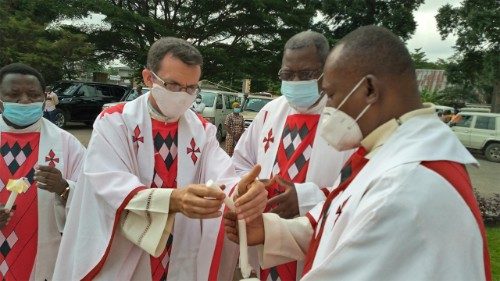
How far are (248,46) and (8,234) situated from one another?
2364 centimetres

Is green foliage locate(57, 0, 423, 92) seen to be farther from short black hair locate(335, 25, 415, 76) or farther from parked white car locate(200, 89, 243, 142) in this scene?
short black hair locate(335, 25, 415, 76)

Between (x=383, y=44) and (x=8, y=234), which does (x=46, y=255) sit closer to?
(x=8, y=234)

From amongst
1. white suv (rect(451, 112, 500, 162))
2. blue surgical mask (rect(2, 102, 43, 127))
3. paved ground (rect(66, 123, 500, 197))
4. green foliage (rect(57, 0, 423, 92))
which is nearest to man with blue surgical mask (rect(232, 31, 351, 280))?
blue surgical mask (rect(2, 102, 43, 127))

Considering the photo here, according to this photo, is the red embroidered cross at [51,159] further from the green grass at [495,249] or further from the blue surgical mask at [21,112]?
the green grass at [495,249]

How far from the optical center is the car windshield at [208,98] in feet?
60.0

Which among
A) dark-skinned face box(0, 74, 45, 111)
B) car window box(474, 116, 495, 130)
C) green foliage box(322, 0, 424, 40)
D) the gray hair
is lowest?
car window box(474, 116, 495, 130)

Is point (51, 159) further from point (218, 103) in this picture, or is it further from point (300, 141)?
point (218, 103)

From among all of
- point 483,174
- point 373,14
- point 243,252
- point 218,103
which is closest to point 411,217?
point 243,252

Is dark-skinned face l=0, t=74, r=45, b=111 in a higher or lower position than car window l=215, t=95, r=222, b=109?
higher

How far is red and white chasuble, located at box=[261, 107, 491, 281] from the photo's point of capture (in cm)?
127

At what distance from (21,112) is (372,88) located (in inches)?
92.3

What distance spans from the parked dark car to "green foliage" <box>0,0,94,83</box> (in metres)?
1.17

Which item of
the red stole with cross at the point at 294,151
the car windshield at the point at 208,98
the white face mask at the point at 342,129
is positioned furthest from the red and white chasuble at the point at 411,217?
the car windshield at the point at 208,98

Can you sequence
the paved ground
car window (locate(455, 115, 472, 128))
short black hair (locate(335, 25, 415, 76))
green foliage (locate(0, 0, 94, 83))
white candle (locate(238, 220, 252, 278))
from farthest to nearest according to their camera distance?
car window (locate(455, 115, 472, 128)) < green foliage (locate(0, 0, 94, 83)) < the paved ground < white candle (locate(238, 220, 252, 278)) < short black hair (locate(335, 25, 415, 76))
